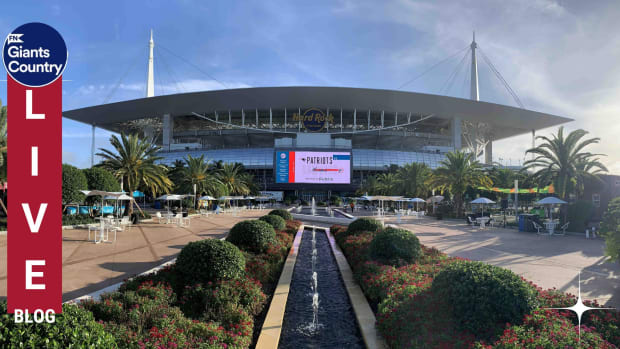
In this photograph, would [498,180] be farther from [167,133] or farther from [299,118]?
[167,133]

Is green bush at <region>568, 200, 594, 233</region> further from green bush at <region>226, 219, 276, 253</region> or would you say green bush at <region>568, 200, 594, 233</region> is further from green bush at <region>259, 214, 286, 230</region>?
green bush at <region>226, 219, 276, 253</region>

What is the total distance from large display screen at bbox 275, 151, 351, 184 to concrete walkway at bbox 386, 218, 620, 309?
1891 inches

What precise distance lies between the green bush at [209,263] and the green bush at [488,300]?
14.2ft

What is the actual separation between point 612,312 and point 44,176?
713cm

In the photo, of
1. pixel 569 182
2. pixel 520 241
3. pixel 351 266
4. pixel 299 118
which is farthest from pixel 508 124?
pixel 351 266

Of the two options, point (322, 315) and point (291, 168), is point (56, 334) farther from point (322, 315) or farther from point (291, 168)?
point (291, 168)

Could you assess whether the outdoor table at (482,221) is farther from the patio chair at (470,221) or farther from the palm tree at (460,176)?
the palm tree at (460,176)

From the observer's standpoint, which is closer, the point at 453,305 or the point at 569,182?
the point at 453,305

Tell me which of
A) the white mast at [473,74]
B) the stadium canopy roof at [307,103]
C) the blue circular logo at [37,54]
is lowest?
the blue circular logo at [37,54]

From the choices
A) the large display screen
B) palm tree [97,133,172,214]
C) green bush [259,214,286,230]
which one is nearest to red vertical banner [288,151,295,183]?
the large display screen

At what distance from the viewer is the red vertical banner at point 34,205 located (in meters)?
2.49

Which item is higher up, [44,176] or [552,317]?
[44,176]

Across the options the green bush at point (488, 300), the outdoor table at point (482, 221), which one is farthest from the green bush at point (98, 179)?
the outdoor table at point (482, 221)

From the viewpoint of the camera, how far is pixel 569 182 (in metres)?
24.8
